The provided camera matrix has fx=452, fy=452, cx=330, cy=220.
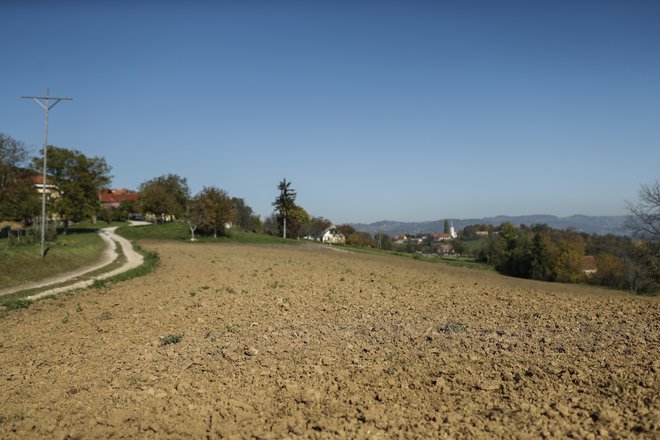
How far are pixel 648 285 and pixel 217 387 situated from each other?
37.2m

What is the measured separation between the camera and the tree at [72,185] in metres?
58.6

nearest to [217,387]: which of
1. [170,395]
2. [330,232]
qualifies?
[170,395]

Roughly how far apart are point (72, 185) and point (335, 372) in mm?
62602

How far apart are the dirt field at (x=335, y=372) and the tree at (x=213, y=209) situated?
50107 mm

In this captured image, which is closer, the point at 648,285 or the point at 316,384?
the point at 316,384

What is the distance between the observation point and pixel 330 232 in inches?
5817

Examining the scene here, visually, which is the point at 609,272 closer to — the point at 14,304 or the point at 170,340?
the point at 170,340

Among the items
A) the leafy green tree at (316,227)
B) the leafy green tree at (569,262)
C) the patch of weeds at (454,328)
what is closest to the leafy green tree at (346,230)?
the leafy green tree at (316,227)

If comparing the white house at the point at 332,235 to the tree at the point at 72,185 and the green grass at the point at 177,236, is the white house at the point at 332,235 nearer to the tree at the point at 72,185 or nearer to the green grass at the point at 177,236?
the green grass at the point at 177,236

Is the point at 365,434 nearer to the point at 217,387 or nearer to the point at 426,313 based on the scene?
the point at 217,387

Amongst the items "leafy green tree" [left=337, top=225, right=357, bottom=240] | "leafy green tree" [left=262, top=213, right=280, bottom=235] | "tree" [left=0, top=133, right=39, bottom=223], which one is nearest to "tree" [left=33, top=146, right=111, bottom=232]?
"tree" [left=0, top=133, right=39, bottom=223]

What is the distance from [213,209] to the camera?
64.1 m

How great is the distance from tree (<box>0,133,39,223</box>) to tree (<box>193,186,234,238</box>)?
19.5 metres

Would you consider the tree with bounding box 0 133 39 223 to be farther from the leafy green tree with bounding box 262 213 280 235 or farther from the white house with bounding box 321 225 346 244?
the white house with bounding box 321 225 346 244
